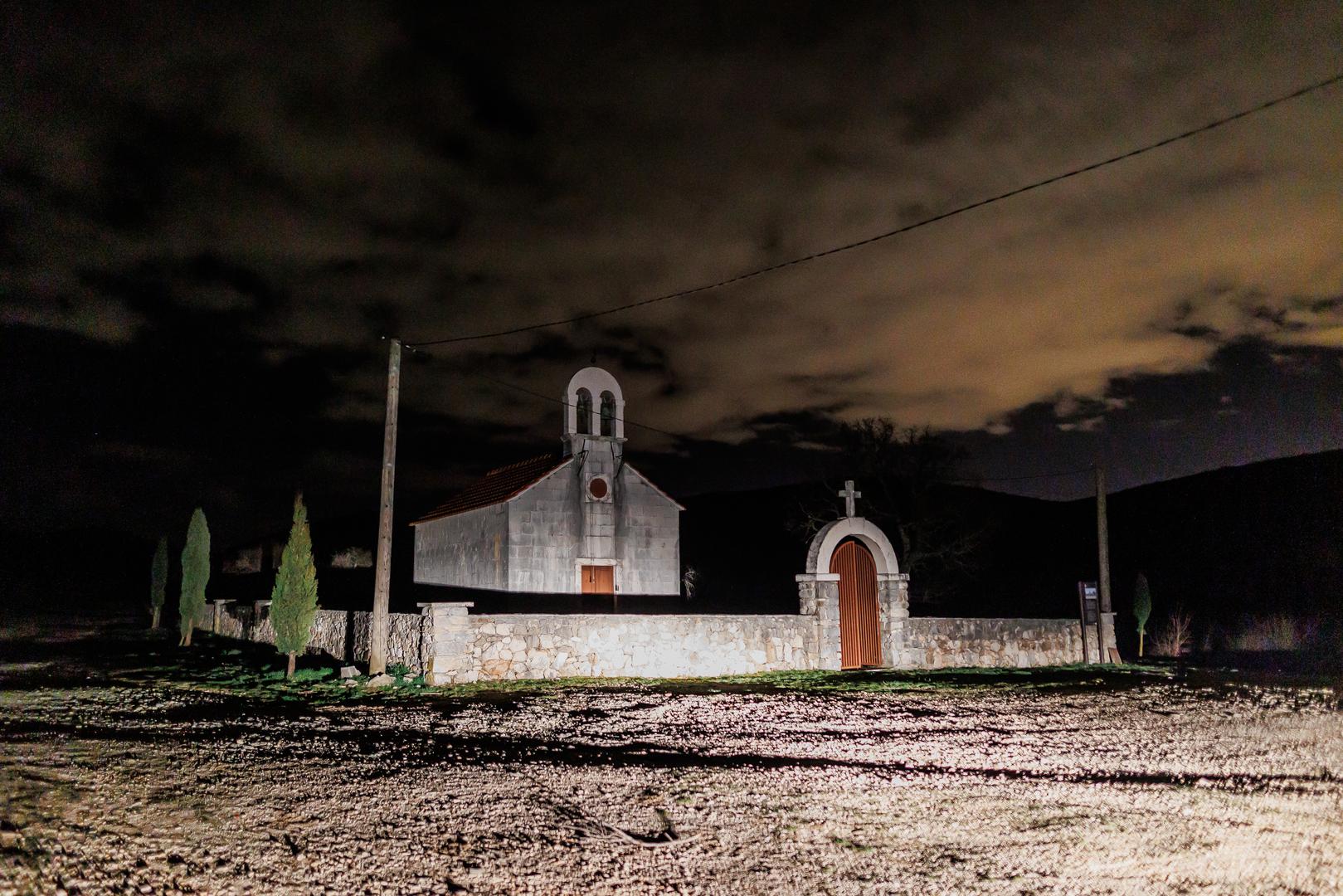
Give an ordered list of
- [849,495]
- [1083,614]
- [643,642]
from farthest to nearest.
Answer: [1083,614]
[849,495]
[643,642]

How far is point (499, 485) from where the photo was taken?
24719 mm

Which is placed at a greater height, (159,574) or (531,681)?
(159,574)

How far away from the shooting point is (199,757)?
7.64 meters

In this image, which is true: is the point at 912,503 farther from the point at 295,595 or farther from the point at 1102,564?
the point at 295,595

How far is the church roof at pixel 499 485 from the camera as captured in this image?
73.5 ft

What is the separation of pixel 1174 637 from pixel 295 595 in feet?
86.7

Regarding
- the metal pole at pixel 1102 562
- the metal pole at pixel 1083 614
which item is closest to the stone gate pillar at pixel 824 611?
the metal pole at pixel 1083 614

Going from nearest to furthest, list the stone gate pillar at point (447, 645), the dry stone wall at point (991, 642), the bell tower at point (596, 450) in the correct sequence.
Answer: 1. the stone gate pillar at point (447, 645)
2. the dry stone wall at point (991, 642)
3. the bell tower at point (596, 450)

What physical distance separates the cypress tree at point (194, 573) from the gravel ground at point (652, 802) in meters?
12.3

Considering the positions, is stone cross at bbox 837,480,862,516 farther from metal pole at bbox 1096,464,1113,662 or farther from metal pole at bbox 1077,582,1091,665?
metal pole at bbox 1096,464,1113,662

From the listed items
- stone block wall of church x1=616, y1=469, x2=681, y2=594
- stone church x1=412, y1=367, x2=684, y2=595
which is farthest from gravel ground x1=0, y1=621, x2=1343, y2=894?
stone block wall of church x1=616, y1=469, x2=681, y2=594

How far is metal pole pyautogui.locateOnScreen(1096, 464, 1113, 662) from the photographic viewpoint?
74.2 ft

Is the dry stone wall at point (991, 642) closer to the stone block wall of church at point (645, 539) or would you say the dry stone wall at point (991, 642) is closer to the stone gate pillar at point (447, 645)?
the stone block wall of church at point (645, 539)

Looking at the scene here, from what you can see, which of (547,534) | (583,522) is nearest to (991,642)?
(583,522)
